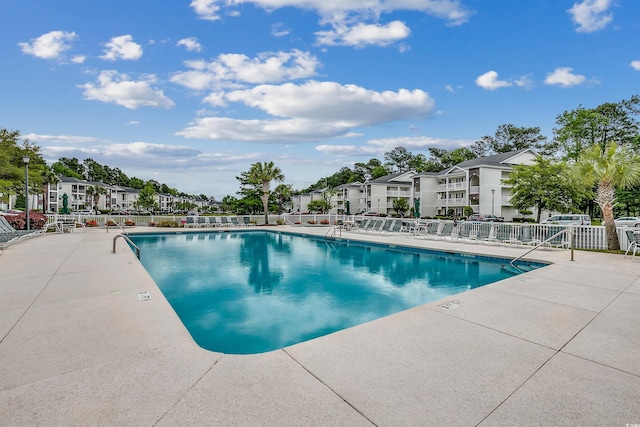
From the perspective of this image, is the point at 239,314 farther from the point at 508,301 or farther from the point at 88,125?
the point at 88,125

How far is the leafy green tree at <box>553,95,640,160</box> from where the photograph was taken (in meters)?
34.6

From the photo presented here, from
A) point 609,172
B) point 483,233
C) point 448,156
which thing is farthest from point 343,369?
point 448,156

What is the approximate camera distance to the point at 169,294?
295 inches

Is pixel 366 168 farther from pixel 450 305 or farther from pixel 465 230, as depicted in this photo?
pixel 450 305

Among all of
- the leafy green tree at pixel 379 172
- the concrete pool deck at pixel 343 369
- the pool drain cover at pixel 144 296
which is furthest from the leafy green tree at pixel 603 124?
the pool drain cover at pixel 144 296

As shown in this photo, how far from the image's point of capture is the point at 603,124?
115 ft

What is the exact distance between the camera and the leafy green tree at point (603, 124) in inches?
1361

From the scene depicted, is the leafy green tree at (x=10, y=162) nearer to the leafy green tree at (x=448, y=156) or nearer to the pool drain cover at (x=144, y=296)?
the pool drain cover at (x=144, y=296)

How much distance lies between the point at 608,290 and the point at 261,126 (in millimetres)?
25531

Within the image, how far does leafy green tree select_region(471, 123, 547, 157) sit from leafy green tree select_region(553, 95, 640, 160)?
12.0 meters

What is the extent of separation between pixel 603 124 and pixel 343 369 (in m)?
46.0

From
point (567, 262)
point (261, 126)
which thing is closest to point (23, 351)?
point (567, 262)

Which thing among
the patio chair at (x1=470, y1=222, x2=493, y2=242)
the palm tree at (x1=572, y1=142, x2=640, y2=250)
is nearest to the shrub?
the patio chair at (x1=470, y1=222, x2=493, y2=242)

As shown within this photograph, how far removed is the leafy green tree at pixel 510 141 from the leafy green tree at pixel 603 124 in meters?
12.0
